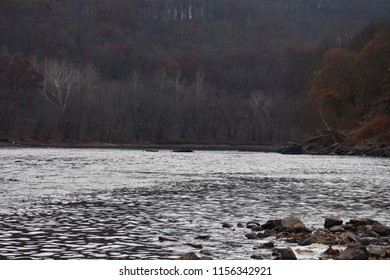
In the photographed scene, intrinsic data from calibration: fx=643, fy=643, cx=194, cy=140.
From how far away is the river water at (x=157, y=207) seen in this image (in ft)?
65.9

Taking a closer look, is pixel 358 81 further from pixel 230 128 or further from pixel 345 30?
pixel 230 128

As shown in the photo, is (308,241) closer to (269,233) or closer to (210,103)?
(269,233)

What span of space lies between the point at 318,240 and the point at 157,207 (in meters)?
11.4

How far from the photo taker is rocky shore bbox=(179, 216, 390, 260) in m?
18.0

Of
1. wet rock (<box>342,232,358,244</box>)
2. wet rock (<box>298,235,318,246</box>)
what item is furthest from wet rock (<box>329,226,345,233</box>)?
wet rock (<box>298,235,318,246</box>)

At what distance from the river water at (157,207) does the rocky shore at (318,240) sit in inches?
26.1

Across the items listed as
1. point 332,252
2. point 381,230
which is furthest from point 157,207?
point 332,252

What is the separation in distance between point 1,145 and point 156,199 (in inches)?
3757

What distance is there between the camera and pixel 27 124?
481ft

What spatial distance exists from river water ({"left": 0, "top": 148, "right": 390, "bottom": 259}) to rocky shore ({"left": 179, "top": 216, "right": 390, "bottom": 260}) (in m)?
0.66

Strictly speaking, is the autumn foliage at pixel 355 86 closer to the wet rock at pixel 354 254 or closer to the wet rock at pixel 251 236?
the wet rock at pixel 251 236

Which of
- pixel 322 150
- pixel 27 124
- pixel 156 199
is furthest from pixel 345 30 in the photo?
pixel 156 199

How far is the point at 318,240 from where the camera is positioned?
20.9 meters

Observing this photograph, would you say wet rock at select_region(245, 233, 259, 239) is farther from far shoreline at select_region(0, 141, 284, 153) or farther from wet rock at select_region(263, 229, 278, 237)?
far shoreline at select_region(0, 141, 284, 153)
